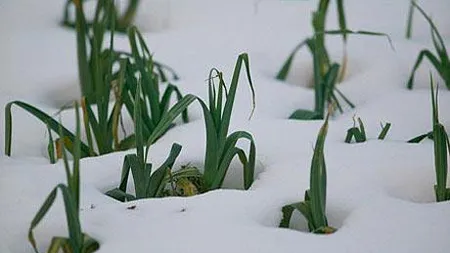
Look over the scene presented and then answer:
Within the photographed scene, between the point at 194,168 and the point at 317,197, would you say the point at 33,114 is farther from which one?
the point at 317,197

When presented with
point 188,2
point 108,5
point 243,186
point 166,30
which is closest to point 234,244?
point 243,186

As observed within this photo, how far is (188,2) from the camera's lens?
6.63 feet

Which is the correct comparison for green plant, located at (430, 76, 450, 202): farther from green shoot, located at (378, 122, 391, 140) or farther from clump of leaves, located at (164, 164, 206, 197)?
clump of leaves, located at (164, 164, 206, 197)

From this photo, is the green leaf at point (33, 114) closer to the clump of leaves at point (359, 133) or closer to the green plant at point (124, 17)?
the clump of leaves at point (359, 133)

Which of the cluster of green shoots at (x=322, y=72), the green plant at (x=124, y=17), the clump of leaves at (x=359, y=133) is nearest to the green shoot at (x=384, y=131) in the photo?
the clump of leaves at (x=359, y=133)

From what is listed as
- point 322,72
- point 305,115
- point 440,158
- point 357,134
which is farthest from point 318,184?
point 322,72

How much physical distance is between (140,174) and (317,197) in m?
0.26

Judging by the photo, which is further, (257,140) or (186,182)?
(257,140)

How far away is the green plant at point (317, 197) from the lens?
3.02ft

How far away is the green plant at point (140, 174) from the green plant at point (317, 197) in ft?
0.64

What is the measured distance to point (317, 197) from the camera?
928 mm

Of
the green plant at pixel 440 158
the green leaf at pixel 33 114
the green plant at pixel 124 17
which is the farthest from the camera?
the green plant at pixel 124 17

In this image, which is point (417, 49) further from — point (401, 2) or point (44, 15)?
point (44, 15)

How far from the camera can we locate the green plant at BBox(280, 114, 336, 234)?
921mm
